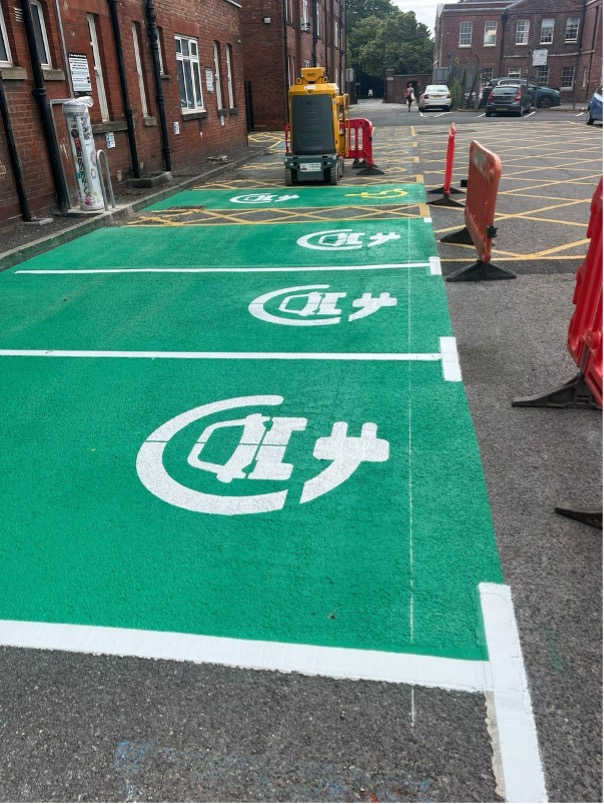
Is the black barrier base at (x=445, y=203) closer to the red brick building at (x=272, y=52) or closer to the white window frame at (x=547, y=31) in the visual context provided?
the red brick building at (x=272, y=52)

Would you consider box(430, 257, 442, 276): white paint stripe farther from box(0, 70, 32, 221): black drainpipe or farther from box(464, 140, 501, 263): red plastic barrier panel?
box(0, 70, 32, 221): black drainpipe

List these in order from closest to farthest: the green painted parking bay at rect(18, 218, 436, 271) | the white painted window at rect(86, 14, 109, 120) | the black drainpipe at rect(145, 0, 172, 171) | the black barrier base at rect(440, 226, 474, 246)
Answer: the green painted parking bay at rect(18, 218, 436, 271) < the black barrier base at rect(440, 226, 474, 246) < the white painted window at rect(86, 14, 109, 120) < the black drainpipe at rect(145, 0, 172, 171)

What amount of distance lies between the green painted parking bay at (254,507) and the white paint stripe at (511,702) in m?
0.07

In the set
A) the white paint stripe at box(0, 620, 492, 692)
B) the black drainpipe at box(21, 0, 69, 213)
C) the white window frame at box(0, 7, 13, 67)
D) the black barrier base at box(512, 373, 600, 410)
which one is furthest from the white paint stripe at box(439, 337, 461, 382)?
the black drainpipe at box(21, 0, 69, 213)

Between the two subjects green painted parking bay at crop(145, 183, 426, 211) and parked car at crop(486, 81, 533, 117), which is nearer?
green painted parking bay at crop(145, 183, 426, 211)

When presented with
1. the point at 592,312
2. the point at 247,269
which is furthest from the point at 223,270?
the point at 592,312

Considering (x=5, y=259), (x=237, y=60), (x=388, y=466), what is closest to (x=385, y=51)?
(x=237, y=60)

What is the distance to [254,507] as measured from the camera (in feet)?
11.8

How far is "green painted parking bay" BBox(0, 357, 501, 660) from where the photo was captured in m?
2.91

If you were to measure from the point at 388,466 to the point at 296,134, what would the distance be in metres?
13.5

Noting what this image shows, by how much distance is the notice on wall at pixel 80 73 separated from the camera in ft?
41.3

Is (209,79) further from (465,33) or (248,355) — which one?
(465,33)

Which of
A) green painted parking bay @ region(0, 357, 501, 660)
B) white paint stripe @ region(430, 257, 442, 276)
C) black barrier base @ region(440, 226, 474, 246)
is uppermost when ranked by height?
black barrier base @ region(440, 226, 474, 246)

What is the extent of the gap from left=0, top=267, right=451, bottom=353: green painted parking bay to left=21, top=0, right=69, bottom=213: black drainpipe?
4418 millimetres
